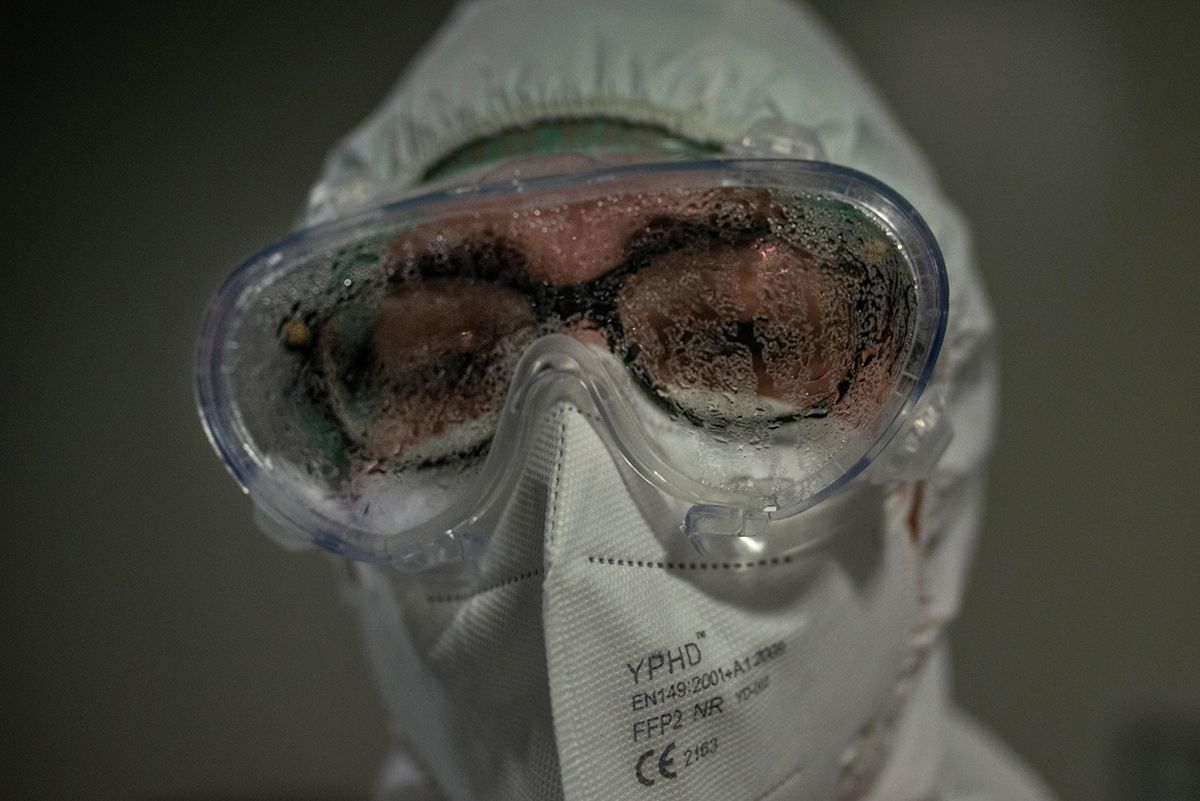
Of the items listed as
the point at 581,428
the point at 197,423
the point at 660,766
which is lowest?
the point at 660,766

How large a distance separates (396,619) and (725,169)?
421 millimetres

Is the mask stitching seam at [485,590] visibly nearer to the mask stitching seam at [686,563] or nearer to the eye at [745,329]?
the mask stitching seam at [686,563]

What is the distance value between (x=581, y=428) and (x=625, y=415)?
30 mm

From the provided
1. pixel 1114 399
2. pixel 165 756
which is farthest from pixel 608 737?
pixel 1114 399

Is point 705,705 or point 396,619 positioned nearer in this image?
point 705,705

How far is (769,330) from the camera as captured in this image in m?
0.64

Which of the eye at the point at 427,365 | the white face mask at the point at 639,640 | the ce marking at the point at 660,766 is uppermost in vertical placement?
the eye at the point at 427,365

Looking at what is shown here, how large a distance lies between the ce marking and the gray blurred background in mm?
763

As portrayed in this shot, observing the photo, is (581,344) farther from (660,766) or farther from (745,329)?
(660,766)

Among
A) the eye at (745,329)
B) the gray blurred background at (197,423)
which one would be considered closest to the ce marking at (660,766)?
the eye at (745,329)

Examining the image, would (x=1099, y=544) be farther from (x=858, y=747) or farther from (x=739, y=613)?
(x=739, y=613)

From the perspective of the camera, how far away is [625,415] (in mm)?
641

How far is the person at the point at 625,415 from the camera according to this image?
0.63 meters

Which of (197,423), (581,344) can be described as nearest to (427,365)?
(581,344)
